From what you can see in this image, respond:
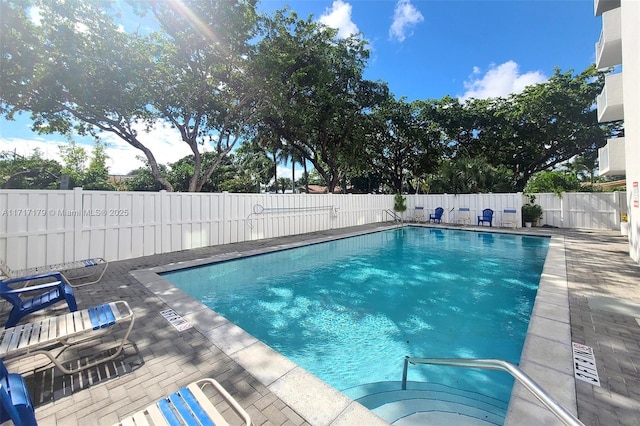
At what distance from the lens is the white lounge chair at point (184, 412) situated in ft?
5.11

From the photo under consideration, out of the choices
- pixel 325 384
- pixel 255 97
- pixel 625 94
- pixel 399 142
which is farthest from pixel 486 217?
pixel 325 384

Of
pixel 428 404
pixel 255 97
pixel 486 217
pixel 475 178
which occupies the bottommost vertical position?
pixel 428 404

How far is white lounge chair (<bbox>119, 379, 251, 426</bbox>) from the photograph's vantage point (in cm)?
156

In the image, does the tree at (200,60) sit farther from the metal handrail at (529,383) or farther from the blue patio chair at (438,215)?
the metal handrail at (529,383)

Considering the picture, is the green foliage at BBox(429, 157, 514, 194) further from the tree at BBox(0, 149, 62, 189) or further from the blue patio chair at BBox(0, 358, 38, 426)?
the tree at BBox(0, 149, 62, 189)

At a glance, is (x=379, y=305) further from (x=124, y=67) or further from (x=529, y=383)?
(x=124, y=67)

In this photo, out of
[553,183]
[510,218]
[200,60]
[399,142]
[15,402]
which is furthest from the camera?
[399,142]

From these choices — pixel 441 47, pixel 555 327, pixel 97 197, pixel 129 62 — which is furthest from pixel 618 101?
pixel 129 62

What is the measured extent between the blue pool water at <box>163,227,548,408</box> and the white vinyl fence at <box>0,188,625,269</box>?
7.36 ft

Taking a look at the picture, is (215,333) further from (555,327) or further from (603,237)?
(603,237)

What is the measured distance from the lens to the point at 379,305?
17.7 ft

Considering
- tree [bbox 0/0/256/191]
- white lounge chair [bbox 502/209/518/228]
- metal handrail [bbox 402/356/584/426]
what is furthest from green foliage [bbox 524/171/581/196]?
metal handrail [bbox 402/356/584/426]

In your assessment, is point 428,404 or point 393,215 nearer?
point 428,404

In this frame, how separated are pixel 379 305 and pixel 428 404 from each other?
8.76 ft
